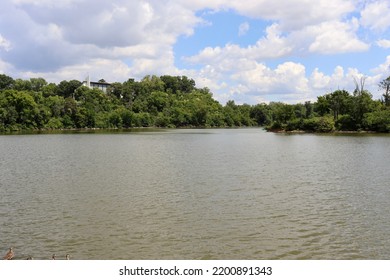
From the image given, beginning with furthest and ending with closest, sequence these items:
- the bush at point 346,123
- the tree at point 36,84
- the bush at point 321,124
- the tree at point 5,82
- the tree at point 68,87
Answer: the tree at point 36,84 < the tree at point 68,87 < the tree at point 5,82 < the bush at point 321,124 < the bush at point 346,123

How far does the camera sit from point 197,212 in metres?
20.0

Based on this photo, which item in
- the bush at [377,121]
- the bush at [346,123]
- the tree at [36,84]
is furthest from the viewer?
the tree at [36,84]

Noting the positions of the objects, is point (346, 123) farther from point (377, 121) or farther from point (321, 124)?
point (377, 121)

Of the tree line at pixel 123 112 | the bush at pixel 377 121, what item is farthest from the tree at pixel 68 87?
the bush at pixel 377 121

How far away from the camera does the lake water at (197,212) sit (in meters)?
14.9

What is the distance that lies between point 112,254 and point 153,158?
29.6 m

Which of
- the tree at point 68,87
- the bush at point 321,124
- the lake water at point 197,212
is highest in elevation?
the tree at point 68,87

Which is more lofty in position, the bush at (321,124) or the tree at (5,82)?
the tree at (5,82)

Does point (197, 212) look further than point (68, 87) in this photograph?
No

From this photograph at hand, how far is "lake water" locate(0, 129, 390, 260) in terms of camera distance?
1488 centimetres

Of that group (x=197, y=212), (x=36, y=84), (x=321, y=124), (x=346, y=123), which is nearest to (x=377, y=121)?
(x=346, y=123)

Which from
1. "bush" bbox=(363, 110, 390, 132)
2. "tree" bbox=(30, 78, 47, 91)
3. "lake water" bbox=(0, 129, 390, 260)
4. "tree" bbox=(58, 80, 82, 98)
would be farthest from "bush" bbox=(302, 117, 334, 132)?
"tree" bbox=(30, 78, 47, 91)

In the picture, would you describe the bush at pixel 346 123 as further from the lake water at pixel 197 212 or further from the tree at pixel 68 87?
the tree at pixel 68 87
